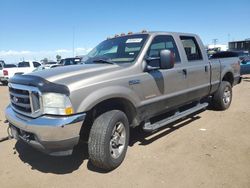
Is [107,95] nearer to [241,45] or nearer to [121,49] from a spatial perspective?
[121,49]

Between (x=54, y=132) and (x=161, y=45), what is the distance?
2667 millimetres

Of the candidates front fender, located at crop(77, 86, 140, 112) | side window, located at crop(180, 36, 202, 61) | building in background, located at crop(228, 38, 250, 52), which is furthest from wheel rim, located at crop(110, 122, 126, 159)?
building in background, located at crop(228, 38, 250, 52)

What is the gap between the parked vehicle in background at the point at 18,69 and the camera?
754 inches

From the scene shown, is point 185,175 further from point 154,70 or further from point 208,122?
point 208,122

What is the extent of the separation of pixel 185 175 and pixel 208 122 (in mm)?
2722

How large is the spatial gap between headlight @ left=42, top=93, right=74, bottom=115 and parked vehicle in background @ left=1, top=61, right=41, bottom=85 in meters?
16.8

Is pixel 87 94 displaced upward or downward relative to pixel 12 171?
upward

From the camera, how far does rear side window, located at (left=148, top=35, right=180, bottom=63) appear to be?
4676mm

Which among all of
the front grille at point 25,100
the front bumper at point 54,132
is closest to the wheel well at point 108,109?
the front bumper at point 54,132

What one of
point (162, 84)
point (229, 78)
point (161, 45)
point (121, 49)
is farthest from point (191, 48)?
point (229, 78)

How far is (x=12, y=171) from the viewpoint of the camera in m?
3.96

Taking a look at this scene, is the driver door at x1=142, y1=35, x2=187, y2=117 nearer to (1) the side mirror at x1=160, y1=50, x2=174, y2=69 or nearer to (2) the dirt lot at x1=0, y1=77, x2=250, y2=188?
(1) the side mirror at x1=160, y1=50, x2=174, y2=69

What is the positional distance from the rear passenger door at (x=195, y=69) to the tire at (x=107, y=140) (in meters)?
2.03

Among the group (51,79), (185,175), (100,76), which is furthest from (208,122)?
(51,79)
